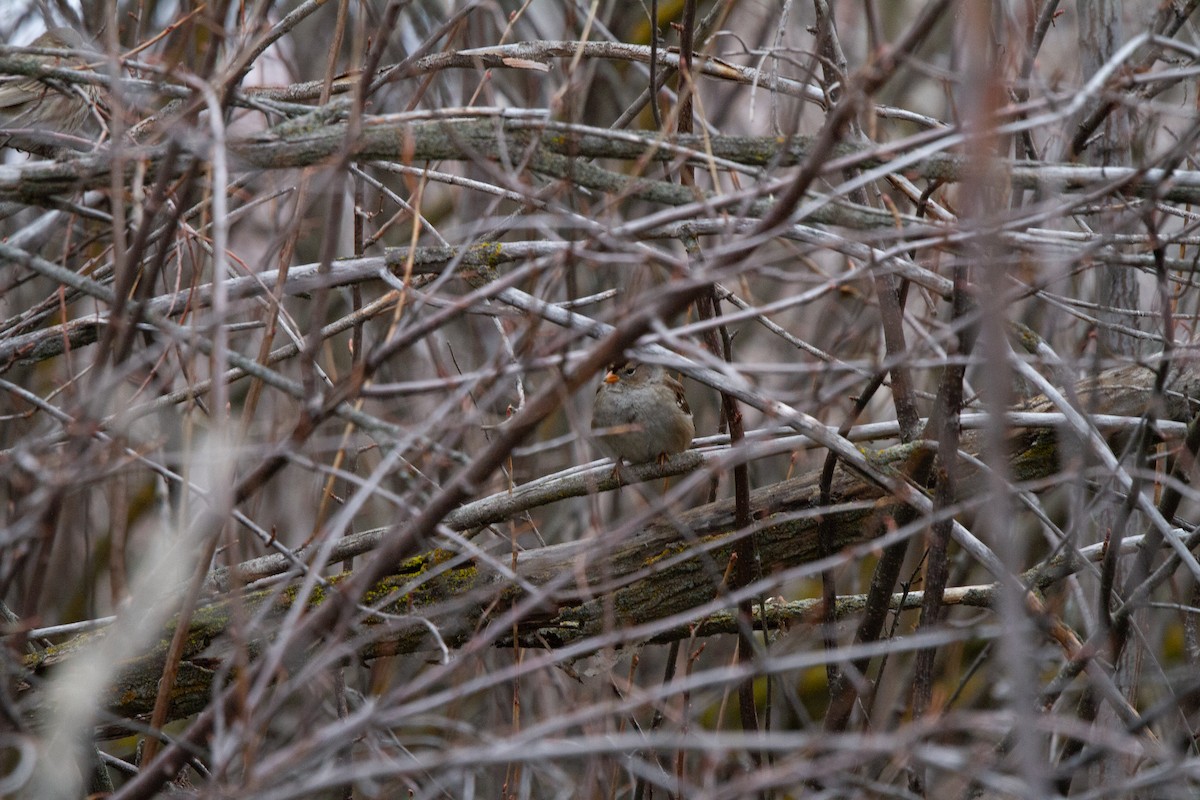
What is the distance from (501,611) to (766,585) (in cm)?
157

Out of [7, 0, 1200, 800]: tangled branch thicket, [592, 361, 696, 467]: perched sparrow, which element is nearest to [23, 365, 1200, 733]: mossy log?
[7, 0, 1200, 800]: tangled branch thicket

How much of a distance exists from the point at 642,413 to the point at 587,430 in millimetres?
1056

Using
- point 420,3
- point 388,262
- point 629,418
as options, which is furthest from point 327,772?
point 420,3

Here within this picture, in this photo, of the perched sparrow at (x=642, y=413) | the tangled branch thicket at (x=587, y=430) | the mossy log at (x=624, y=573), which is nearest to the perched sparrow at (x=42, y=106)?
the tangled branch thicket at (x=587, y=430)

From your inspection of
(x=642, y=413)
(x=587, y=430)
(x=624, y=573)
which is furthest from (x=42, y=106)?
(x=642, y=413)

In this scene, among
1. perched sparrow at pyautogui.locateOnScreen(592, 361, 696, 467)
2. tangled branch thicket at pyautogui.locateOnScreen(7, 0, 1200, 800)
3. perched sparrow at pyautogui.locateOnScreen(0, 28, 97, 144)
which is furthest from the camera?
perched sparrow at pyautogui.locateOnScreen(592, 361, 696, 467)

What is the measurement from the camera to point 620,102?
7.12 metres

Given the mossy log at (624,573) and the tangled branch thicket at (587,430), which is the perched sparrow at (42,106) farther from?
the mossy log at (624,573)

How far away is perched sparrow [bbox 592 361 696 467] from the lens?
420 cm

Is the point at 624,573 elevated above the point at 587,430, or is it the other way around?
the point at 587,430

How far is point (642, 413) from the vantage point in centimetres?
438

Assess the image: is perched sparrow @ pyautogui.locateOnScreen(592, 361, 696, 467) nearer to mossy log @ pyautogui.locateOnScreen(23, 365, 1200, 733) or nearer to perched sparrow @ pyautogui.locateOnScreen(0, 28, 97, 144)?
mossy log @ pyautogui.locateOnScreen(23, 365, 1200, 733)

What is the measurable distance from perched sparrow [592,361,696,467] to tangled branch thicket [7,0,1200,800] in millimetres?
256

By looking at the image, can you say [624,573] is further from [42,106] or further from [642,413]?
[42,106]
